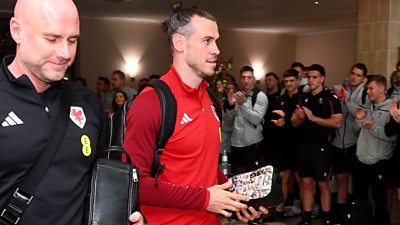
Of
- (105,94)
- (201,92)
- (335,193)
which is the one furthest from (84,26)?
(201,92)

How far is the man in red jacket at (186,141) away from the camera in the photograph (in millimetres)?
1651

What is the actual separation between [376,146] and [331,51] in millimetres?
10369

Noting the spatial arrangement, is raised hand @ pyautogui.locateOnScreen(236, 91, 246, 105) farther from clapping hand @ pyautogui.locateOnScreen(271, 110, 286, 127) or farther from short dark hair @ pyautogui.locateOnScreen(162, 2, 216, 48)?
short dark hair @ pyautogui.locateOnScreen(162, 2, 216, 48)

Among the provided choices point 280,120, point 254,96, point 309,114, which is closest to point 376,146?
point 309,114

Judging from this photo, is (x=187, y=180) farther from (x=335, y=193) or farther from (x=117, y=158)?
(x=335, y=193)

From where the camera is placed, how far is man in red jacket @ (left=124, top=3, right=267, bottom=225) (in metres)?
1.65

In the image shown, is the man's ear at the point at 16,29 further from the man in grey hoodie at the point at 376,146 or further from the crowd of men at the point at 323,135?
the man in grey hoodie at the point at 376,146

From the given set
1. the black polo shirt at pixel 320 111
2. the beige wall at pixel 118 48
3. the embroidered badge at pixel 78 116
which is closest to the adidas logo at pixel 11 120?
the embroidered badge at pixel 78 116

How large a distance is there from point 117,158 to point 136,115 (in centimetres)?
30

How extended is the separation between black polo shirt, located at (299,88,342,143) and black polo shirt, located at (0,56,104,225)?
3.79m

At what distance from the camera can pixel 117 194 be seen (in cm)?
134

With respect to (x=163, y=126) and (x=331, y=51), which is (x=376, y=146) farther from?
(x=331, y=51)

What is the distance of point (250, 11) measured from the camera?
34.7ft

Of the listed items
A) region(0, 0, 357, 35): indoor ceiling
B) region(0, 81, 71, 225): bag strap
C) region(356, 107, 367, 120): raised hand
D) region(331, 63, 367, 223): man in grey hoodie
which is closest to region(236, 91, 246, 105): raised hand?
region(331, 63, 367, 223): man in grey hoodie
